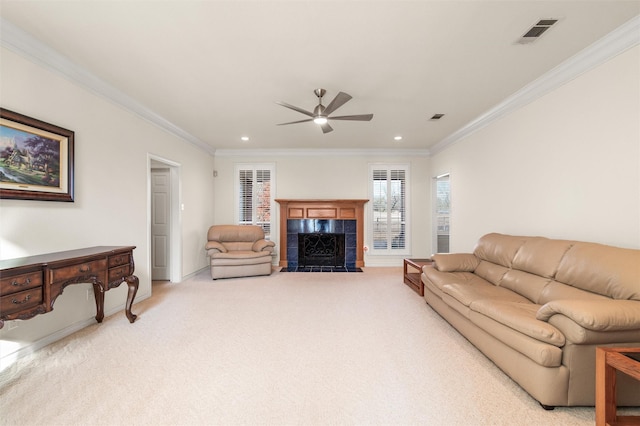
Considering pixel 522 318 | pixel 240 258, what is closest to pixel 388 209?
pixel 240 258

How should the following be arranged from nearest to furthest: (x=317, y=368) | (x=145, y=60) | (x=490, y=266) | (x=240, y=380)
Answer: (x=240, y=380), (x=317, y=368), (x=145, y=60), (x=490, y=266)

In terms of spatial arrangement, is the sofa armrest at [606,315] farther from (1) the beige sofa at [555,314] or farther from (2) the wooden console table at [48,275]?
(2) the wooden console table at [48,275]

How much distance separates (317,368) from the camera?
2.21 metres

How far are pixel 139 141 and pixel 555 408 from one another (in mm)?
5281

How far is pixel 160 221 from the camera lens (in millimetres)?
5125

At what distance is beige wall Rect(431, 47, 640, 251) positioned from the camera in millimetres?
2273

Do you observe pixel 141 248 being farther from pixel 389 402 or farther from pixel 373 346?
pixel 389 402

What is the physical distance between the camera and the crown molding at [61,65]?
2221 mm

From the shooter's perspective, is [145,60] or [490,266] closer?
[145,60]

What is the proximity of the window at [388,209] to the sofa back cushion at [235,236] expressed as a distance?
9.38 ft

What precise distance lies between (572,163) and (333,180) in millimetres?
4434

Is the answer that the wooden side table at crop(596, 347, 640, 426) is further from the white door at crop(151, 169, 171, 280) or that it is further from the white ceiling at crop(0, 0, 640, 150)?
the white door at crop(151, 169, 171, 280)

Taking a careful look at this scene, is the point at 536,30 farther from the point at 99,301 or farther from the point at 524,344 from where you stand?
the point at 99,301

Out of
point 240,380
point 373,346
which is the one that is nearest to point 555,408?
point 373,346
